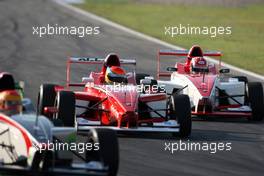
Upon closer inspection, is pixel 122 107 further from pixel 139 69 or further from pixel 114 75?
pixel 139 69

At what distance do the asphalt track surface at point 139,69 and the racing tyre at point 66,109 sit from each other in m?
1.04

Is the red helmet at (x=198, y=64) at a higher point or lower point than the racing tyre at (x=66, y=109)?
higher

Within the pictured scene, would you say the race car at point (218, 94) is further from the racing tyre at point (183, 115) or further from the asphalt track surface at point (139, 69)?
the racing tyre at point (183, 115)

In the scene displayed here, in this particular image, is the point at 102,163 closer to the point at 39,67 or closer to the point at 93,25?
the point at 39,67

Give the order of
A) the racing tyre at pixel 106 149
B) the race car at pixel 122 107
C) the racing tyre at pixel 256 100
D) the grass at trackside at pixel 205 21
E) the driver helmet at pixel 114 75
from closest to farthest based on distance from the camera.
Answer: the racing tyre at pixel 106 149 → the race car at pixel 122 107 → the driver helmet at pixel 114 75 → the racing tyre at pixel 256 100 → the grass at trackside at pixel 205 21

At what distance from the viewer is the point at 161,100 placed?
20.3 m

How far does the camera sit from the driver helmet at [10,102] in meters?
15.2

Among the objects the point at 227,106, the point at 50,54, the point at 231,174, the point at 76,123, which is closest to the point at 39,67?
the point at 50,54

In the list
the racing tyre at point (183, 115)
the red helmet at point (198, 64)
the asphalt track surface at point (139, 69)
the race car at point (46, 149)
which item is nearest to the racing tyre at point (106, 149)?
the race car at point (46, 149)

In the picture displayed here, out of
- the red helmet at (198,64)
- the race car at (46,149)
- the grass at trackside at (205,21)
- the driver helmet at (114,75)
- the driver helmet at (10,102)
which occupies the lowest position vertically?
the race car at (46,149)

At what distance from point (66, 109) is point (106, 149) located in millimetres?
4569

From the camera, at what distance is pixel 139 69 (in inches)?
1236

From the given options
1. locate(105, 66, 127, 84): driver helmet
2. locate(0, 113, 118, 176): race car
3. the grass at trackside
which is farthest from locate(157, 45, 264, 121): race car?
the grass at trackside

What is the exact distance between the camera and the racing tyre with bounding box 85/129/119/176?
1445cm
